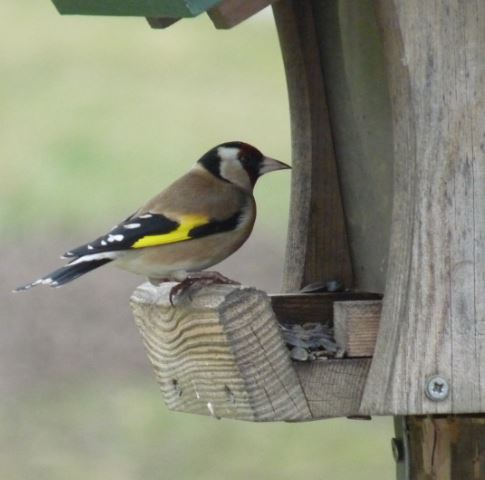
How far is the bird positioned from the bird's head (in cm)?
28

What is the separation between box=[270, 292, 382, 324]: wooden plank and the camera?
18.7ft

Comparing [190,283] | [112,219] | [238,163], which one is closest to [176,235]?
[190,283]

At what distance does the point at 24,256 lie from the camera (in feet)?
44.5

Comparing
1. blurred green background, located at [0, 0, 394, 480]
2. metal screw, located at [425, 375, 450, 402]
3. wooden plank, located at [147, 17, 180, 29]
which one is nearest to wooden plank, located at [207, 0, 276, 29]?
wooden plank, located at [147, 17, 180, 29]

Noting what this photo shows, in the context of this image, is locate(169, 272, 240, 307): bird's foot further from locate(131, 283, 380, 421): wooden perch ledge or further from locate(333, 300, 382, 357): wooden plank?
locate(333, 300, 382, 357): wooden plank

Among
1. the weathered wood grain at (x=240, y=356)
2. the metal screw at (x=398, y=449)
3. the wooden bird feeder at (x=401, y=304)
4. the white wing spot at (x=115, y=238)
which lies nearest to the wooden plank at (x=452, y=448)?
the wooden bird feeder at (x=401, y=304)

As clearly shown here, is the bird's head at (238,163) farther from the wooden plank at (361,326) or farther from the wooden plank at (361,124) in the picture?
the wooden plank at (361,326)

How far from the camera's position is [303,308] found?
5723 millimetres

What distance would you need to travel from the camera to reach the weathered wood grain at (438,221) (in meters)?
4.89

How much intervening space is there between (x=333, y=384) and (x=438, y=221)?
1.75 ft

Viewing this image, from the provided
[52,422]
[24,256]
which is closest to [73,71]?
[24,256]

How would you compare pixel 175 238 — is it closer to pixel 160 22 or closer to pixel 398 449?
pixel 160 22

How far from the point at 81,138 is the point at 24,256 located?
2805 millimetres

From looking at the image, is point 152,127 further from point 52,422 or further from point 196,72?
point 52,422
